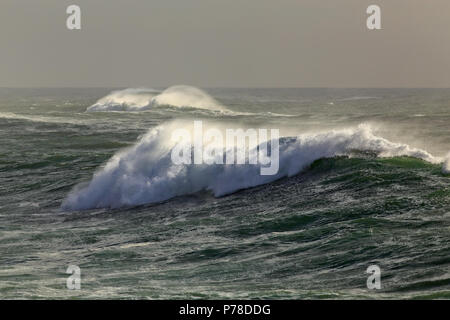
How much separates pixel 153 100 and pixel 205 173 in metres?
53.1

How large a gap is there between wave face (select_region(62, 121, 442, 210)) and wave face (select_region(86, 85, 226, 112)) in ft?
159

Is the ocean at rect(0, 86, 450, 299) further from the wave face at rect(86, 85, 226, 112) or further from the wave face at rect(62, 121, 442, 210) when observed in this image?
the wave face at rect(86, 85, 226, 112)

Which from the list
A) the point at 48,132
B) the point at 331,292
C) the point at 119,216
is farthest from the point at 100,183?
the point at 48,132

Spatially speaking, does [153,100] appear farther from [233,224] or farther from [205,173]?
[233,224]

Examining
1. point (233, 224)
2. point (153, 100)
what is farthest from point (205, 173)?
point (153, 100)

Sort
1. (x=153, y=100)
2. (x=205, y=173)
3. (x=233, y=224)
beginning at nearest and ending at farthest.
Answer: (x=233, y=224)
(x=205, y=173)
(x=153, y=100)

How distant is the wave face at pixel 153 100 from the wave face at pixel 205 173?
1908 inches

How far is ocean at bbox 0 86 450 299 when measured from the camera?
1166cm

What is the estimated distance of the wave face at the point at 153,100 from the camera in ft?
237

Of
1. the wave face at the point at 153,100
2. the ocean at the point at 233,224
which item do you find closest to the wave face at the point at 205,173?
the ocean at the point at 233,224

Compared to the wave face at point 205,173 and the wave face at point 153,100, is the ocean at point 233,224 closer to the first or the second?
the wave face at point 205,173

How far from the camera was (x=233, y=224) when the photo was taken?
1639cm

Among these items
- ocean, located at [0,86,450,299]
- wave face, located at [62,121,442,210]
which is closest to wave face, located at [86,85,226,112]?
ocean, located at [0,86,450,299]
